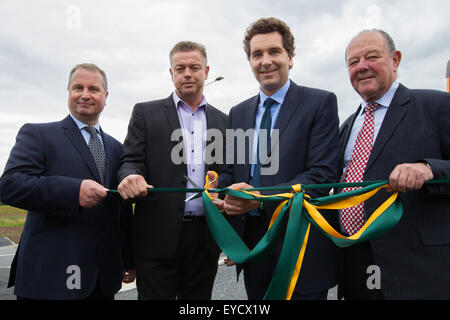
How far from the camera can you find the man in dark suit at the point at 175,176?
2.75 metres

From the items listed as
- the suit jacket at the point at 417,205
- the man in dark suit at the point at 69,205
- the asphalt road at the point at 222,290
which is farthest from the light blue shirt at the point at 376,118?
the asphalt road at the point at 222,290

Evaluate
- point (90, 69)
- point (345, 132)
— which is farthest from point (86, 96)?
point (345, 132)

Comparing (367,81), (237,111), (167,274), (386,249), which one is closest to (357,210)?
(386,249)

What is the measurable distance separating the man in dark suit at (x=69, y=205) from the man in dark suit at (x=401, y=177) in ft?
5.97

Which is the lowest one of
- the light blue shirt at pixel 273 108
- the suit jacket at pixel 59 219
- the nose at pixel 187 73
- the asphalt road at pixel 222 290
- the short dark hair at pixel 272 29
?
the asphalt road at pixel 222 290

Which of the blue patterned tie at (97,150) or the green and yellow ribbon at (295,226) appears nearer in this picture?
the green and yellow ribbon at (295,226)

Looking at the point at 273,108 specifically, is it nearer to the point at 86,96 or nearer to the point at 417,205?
the point at 417,205

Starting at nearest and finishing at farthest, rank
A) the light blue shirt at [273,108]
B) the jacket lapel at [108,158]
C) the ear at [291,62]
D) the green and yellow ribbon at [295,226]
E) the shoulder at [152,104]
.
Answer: the green and yellow ribbon at [295,226], the light blue shirt at [273,108], the ear at [291,62], the jacket lapel at [108,158], the shoulder at [152,104]

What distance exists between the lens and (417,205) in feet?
7.43

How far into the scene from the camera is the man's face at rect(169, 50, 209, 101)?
302 centimetres

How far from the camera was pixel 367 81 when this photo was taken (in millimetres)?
2584

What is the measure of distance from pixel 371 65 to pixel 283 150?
0.95 metres

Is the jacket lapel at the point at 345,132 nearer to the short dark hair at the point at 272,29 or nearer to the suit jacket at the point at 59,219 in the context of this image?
the short dark hair at the point at 272,29

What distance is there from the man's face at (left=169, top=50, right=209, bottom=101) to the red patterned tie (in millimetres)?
1422
